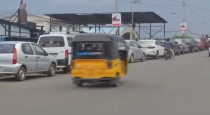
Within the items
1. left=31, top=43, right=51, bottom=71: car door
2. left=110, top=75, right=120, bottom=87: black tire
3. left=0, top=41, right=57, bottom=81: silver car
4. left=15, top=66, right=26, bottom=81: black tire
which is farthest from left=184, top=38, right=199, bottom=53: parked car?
left=110, top=75, right=120, bottom=87: black tire

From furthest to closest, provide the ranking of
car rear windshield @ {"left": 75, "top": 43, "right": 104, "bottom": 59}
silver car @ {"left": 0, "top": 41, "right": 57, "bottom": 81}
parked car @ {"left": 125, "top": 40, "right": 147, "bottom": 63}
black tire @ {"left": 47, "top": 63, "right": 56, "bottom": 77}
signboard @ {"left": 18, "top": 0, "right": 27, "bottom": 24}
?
signboard @ {"left": 18, "top": 0, "right": 27, "bottom": 24} < parked car @ {"left": 125, "top": 40, "right": 147, "bottom": 63} < black tire @ {"left": 47, "top": 63, "right": 56, "bottom": 77} < silver car @ {"left": 0, "top": 41, "right": 57, "bottom": 81} < car rear windshield @ {"left": 75, "top": 43, "right": 104, "bottom": 59}

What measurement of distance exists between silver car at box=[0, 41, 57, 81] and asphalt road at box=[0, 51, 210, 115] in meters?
0.52

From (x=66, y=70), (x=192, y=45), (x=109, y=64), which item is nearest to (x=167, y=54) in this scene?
(x=66, y=70)

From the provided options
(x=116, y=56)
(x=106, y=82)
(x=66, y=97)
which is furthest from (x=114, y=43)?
(x=66, y=97)

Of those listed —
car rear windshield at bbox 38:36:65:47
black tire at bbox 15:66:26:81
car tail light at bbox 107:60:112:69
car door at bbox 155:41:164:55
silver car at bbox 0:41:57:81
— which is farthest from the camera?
car door at bbox 155:41:164:55

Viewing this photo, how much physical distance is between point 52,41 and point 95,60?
6.46 metres

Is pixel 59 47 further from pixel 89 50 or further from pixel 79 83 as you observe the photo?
pixel 89 50

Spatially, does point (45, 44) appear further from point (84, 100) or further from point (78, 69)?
point (84, 100)

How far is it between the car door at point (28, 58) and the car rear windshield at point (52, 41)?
282cm

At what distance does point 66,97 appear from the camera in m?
13.0

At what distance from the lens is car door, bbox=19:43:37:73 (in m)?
17.6

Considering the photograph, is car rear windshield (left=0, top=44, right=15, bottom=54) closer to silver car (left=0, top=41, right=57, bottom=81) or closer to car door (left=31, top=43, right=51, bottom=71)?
silver car (left=0, top=41, right=57, bottom=81)

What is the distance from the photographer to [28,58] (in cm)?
1784

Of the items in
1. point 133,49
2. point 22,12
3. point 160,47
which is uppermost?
point 22,12
